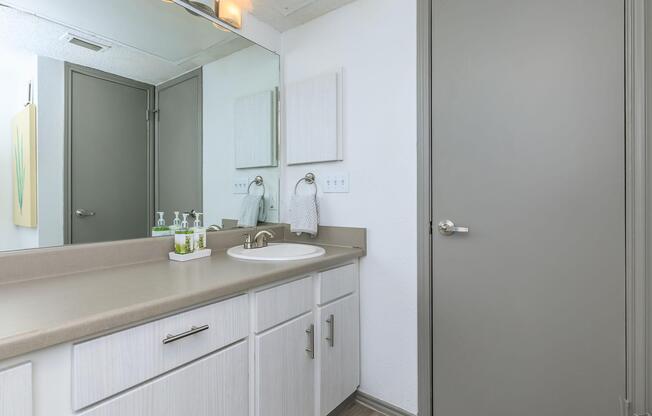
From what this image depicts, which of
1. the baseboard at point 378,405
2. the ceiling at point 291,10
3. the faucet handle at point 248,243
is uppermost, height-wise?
the ceiling at point 291,10

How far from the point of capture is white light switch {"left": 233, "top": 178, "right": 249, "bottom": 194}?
6.00ft

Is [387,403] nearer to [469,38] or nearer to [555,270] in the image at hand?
[555,270]

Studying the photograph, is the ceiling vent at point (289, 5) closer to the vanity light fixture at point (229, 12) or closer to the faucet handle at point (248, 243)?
the vanity light fixture at point (229, 12)

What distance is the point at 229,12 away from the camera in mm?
1741

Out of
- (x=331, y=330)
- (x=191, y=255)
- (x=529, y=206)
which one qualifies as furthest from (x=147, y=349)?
(x=529, y=206)

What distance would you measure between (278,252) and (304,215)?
0.25m

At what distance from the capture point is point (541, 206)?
1.24 meters

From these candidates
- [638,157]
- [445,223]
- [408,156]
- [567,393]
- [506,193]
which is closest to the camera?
[638,157]

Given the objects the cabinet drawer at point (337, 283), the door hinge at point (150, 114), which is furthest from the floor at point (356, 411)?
the door hinge at point (150, 114)

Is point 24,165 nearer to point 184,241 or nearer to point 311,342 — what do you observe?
point 184,241

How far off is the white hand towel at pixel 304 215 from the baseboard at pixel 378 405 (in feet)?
2.95

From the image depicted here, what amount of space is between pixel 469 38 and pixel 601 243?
3.17 ft

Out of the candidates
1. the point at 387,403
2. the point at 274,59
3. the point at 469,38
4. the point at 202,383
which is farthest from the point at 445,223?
the point at 274,59

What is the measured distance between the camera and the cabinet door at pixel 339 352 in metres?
1.44
